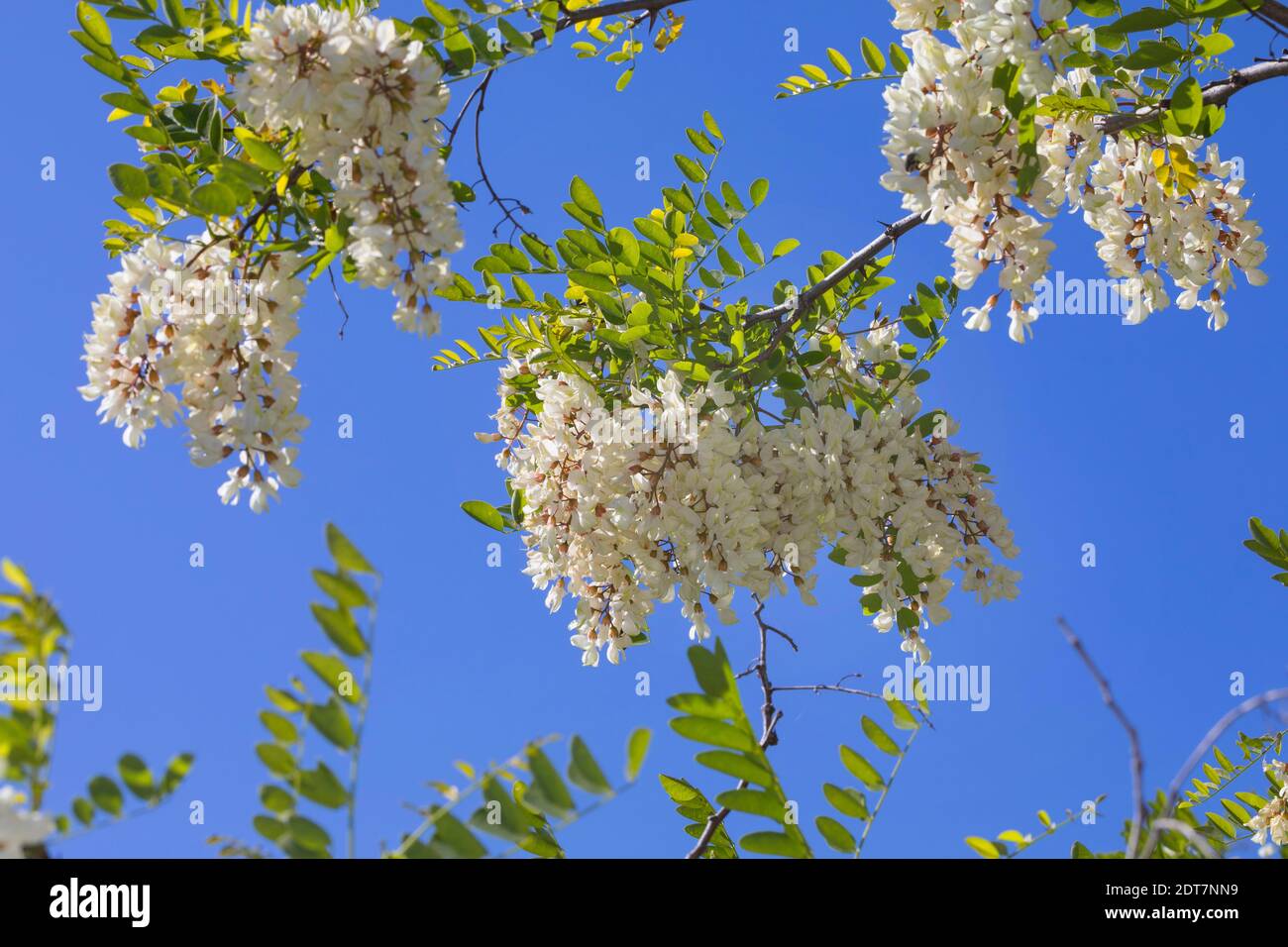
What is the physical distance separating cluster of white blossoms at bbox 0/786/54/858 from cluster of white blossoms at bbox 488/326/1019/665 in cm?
184

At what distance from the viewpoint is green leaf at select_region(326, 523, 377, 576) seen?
101cm

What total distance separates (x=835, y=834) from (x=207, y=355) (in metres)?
1.48

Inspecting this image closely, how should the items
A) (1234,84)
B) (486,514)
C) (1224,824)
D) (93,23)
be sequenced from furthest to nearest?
(1224,824)
(486,514)
(1234,84)
(93,23)

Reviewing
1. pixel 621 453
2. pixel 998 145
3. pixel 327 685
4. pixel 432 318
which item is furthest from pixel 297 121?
pixel 998 145

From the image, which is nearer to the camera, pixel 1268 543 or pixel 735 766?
pixel 735 766

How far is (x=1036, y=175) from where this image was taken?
254cm

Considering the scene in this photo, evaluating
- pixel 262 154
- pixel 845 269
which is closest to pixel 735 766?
pixel 262 154

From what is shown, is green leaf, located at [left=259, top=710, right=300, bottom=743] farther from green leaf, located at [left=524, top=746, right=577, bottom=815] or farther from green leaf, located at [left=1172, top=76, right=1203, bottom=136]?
green leaf, located at [left=1172, top=76, right=1203, bottom=136]

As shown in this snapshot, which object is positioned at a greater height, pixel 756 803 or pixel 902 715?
pixel 902 715

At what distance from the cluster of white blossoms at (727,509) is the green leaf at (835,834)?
1.26 m

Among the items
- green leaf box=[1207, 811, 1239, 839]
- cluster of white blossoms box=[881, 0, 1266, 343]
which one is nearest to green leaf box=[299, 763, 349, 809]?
cluster of white blossoms box=[881, 0, 1266, 343]
